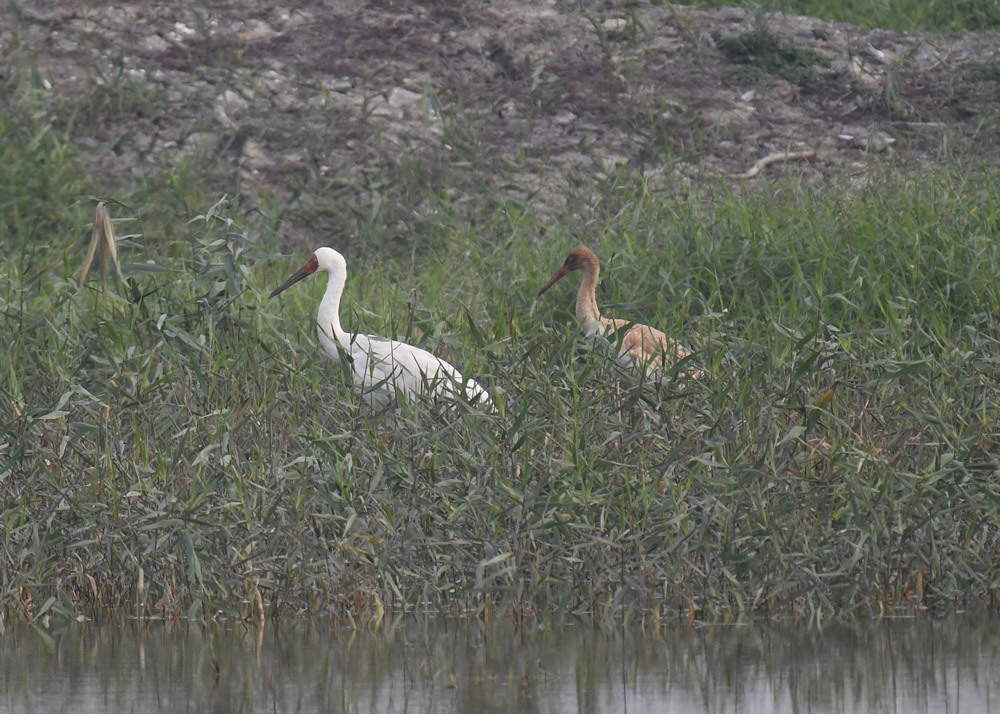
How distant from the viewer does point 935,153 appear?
12719 millimetres

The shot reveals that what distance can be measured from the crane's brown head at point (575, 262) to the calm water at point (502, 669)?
398 centimetres

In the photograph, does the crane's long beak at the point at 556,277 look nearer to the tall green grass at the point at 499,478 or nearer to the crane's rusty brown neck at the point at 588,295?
the crane's rusty brown neck at the point at 588,295

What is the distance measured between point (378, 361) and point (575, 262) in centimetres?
302

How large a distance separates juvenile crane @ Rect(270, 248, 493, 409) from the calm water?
1.08m

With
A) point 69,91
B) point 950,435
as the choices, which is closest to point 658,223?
point 950,435

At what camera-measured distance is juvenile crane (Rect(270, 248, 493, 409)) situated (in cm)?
693

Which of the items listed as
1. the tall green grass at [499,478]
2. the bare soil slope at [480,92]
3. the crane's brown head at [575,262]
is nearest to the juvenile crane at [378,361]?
the tall green grass at [499,478]

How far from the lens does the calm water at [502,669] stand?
5199 millimetres

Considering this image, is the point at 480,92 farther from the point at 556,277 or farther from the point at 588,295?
the point at 588,295

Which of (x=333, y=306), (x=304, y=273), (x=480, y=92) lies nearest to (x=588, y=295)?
(x=333, y=306)

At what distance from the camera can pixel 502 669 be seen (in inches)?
219

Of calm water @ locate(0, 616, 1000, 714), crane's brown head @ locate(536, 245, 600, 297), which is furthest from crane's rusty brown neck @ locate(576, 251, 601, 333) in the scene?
calm water @ locate(0, 616, 1000, 714)

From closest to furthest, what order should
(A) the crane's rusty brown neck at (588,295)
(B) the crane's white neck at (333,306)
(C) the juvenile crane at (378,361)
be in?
(C) the juvenile crane at (378,361)
(B) the crane's white neck at (333,306)
(A) the crane's rusty brown neck at (588,295)

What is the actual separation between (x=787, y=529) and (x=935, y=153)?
7.08 m
